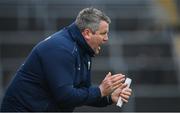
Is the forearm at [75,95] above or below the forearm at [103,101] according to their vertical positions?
above

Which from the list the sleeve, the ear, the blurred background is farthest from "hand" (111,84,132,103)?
the blurred background

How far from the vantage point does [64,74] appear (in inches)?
198

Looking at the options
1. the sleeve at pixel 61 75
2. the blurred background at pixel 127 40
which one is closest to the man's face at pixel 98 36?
the sleeve at pixel 61 75

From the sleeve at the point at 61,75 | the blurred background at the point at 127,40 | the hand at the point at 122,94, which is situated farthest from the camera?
the blurred background at the point at 127,40

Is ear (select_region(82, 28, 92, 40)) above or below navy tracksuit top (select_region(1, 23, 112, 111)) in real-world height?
above

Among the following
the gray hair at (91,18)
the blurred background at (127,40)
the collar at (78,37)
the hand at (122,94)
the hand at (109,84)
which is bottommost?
the blurred background at (127,40)

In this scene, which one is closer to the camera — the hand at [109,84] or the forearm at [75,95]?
the forearm at [75,95]

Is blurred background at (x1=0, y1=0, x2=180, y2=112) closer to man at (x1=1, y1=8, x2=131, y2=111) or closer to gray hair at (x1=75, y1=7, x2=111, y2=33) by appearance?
man at (x1=1, y1=8, x2=131, y2=111)

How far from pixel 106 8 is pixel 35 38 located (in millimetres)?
1356

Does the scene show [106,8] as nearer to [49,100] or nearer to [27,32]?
[27,32]

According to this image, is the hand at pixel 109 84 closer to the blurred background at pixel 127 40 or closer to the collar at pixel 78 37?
the collar at pixel 78 37

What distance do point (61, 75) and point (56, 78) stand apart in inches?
1.6

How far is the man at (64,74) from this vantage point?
199 inches

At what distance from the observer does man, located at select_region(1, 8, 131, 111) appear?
16.6ft
